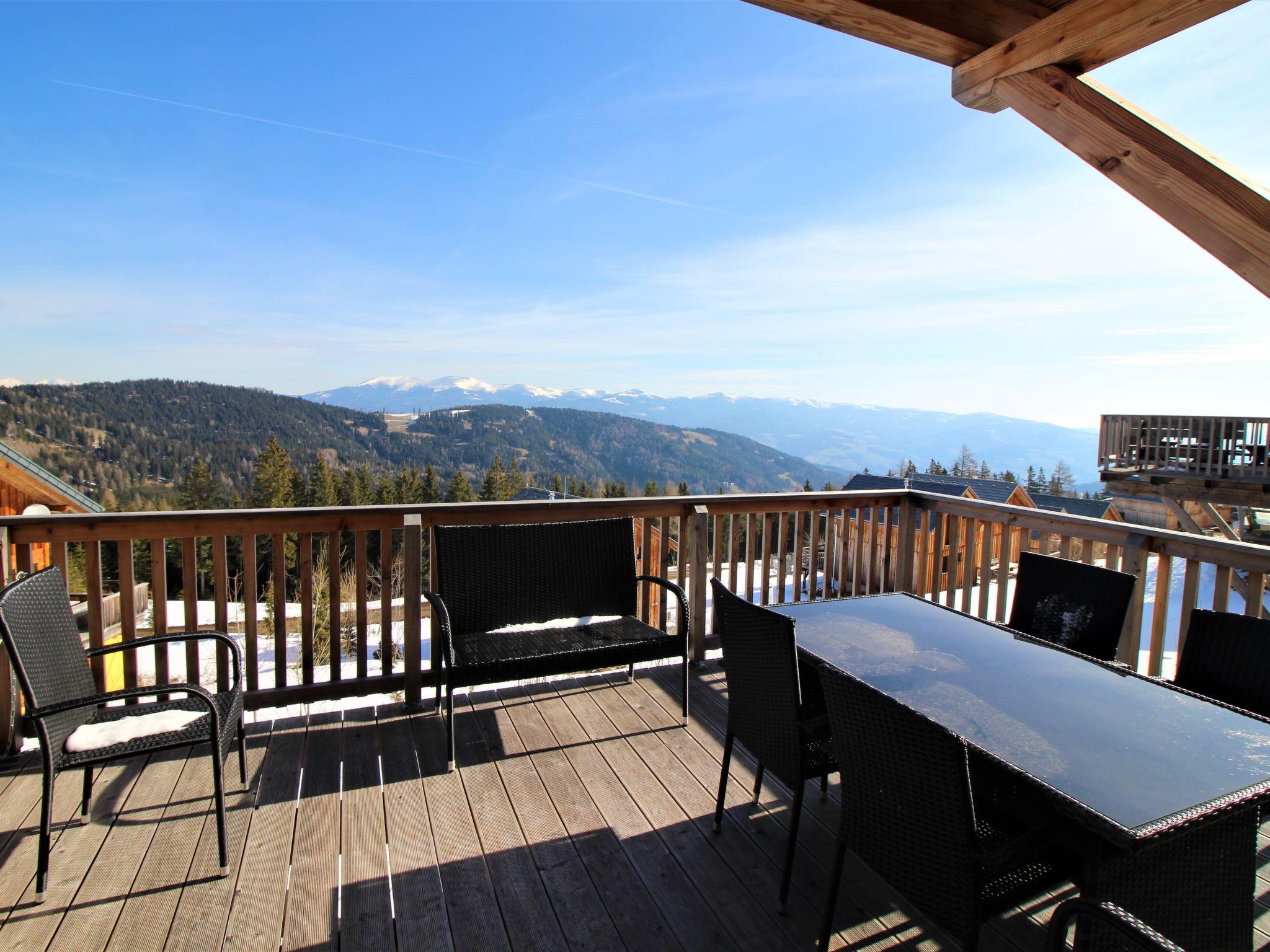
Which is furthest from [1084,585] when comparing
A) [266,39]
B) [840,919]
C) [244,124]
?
[244,124]

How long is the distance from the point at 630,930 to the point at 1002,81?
286 cm

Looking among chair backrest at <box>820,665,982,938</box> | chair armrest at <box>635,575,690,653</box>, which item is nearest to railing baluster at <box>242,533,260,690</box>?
chair armrest at <box>635,575,690,653</box>

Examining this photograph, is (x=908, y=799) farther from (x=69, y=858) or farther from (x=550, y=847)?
(x=69, y=858)

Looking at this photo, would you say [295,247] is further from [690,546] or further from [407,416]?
[690,546]

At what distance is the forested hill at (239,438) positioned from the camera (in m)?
37.9

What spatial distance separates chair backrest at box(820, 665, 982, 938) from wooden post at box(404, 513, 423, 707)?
228 centimetres

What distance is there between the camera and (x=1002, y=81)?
2.10m

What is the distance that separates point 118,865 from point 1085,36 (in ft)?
12.7

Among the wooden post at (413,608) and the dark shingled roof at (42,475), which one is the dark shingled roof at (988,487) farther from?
the dark shingled roof at (42,475)

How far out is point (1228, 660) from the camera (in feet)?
6.28

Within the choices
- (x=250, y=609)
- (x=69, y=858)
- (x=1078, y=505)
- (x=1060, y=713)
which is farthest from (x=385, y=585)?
(x=1078, y=505)

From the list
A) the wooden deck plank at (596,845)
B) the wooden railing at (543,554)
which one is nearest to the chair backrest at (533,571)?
the wooden railing at (543,554)

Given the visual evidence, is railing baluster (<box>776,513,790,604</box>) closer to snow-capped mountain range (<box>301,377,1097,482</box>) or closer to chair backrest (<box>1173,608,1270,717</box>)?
chair backrest (<box>1173,608,1270,717</box>)

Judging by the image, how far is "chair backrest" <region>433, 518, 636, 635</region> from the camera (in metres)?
3.14
